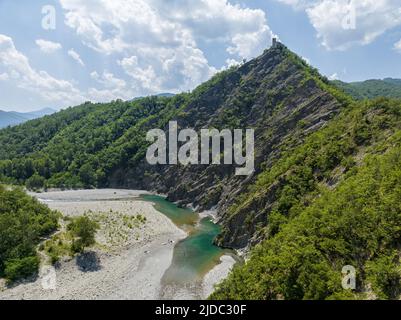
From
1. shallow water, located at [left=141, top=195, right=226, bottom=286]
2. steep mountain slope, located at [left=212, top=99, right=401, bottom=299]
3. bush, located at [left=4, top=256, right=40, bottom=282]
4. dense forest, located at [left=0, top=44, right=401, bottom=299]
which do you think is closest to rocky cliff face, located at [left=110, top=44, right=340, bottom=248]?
dense forest, located at [left=0, top=44, right=401, bottom=299]

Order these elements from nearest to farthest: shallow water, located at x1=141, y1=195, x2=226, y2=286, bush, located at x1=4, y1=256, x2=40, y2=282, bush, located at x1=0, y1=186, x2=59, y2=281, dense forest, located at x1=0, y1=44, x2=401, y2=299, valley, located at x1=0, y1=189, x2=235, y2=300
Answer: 1. dense forest, located at x1=0, y1=44, x2=401, y2=299
2. valley, located at x1=0, y1=189, x2=235, y2=300
3. bush, located at x1=4, y1=256, x2=40, y2=282
4. bush, located at x1=0, y1=186, x2=59, y2=281
5. shallow water, located at x1=141, y1=195, x2=226, y2=286

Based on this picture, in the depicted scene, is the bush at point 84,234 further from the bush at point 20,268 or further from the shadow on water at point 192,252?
the shadow on water at point 192,252

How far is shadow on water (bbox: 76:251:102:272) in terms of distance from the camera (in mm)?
45656

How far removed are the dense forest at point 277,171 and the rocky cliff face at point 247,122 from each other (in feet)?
1.31

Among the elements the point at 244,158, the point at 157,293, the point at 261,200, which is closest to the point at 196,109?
the point at 244,158

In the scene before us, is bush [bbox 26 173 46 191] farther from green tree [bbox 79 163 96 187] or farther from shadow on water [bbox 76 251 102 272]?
shadow on water [bbox 76 251 102 272]

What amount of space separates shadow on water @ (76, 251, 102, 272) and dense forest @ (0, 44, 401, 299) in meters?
6.80

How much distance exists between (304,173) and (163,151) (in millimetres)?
79946

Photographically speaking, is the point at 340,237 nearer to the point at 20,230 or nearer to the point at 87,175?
the point at 20,230

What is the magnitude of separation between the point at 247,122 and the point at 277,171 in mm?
47886

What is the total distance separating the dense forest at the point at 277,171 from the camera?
1141 inches

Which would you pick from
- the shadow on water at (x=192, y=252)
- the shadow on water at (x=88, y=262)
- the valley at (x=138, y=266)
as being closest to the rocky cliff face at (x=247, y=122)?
the shadow on water at (x=192, y=252)

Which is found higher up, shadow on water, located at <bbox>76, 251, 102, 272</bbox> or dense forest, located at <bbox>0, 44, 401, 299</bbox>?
dense forest, located at <bbox>0, 44, 401, 299</bbox>
